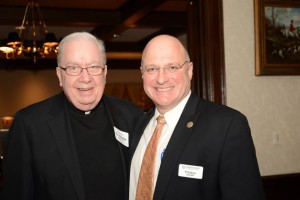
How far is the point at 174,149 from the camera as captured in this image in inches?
74.0

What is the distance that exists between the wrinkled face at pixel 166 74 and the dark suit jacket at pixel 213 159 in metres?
0.17

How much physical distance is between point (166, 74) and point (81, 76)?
1.51ft

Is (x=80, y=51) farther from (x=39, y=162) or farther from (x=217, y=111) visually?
(x=217, y=111)

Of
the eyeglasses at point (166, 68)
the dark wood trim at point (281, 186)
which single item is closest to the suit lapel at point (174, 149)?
the eyeglasses at point (166, 68)

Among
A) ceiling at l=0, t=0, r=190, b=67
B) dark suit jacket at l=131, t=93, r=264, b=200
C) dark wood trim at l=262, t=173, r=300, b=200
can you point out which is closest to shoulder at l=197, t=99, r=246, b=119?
dark suit jacket at l=131, t=93, r=264, b=200

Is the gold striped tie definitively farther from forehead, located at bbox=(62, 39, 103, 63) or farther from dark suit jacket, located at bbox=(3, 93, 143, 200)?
forehead, located at bbox=(62, 39, 103, 63)

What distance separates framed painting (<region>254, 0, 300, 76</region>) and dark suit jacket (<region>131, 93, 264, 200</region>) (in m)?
1.77

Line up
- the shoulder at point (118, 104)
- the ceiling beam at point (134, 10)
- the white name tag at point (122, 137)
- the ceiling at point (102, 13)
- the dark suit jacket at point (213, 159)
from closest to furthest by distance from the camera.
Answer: the dark suit jacket at point (213, 159)
the white name tag at point (122, 137)
the shoulder at point (118, 104)
the ceiling beam at point (134, 10)
the ceiling at point (102, 13)

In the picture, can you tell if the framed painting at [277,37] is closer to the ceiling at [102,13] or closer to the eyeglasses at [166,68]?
the eyeglasses at [166,68]

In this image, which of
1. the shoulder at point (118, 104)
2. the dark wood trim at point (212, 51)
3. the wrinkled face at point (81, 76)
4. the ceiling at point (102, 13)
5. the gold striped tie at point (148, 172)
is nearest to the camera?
the gold striped tie at point (148, 172)

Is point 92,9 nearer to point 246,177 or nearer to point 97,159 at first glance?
point 97,159

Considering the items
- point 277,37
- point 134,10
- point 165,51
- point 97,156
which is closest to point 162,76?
point 165,51

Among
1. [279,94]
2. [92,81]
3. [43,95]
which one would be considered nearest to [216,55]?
[279,94]

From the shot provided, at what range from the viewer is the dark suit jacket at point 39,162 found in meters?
1.94
